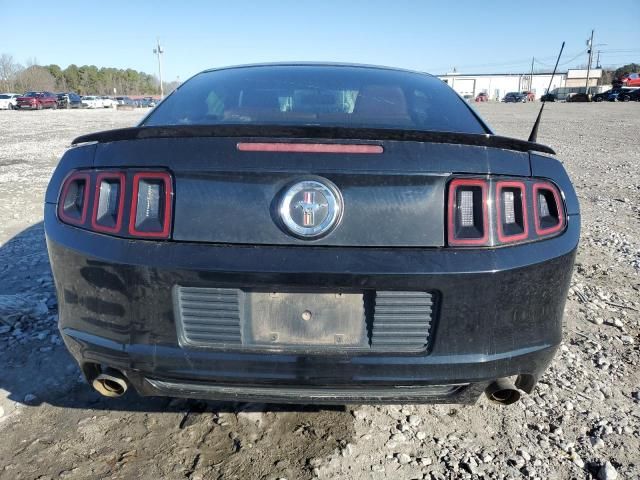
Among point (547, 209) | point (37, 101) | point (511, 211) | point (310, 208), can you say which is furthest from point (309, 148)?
point (37, 101)

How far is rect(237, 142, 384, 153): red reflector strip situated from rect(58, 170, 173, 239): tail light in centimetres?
30

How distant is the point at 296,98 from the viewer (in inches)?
99.0

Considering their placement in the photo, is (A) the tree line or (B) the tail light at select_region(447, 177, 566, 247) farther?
(A) the tree line

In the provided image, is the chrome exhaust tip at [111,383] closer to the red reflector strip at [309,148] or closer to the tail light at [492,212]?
the red reflector strip at [309,148]

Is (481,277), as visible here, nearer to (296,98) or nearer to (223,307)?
(223,307)

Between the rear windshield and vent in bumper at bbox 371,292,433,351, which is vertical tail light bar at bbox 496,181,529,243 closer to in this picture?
vent in bumper at bbox 371,292,433,351

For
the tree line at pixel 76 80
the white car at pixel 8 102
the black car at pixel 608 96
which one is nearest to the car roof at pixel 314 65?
the white car at pixel 8 102

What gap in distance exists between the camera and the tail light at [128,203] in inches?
66.1

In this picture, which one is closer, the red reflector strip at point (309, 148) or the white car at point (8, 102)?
the red reflector strip at point (309, 148)

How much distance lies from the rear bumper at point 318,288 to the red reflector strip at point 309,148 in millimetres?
333

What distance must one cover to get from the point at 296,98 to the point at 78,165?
113cm

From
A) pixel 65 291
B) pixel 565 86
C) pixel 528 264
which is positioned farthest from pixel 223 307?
pixel 565 86

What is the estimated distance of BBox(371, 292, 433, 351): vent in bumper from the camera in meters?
1.63

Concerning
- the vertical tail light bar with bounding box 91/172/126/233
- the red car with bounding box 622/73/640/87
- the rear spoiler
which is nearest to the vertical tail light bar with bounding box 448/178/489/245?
the rear spoiler
